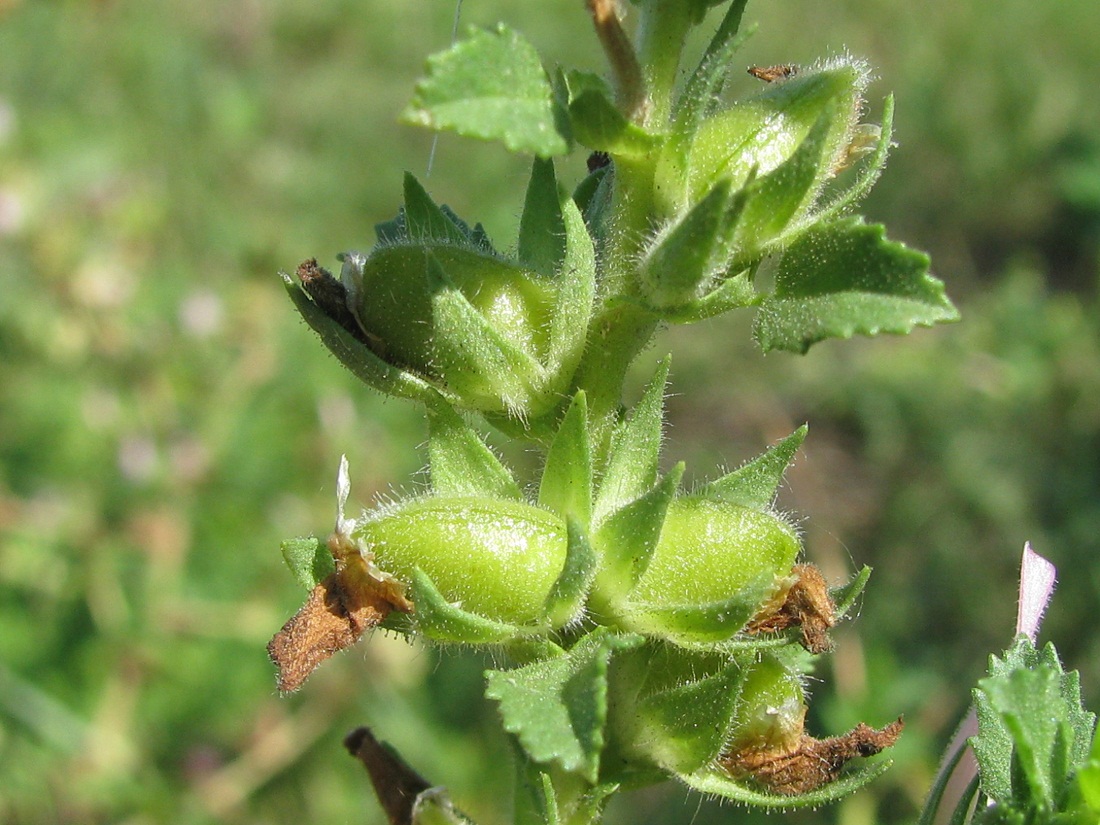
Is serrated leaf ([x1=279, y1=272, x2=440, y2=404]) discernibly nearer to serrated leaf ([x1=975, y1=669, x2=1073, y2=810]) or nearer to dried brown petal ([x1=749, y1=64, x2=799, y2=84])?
dried brown petal ([x1=749, y1=64, x2=799, y2=84])

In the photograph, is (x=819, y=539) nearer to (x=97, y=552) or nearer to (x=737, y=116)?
(x=97, y=552)

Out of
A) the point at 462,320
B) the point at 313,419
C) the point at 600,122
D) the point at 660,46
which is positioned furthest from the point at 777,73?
the point at 313,419

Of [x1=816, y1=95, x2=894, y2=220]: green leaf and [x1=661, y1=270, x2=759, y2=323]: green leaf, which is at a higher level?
[x1=816, y1=95, x2=894, y2=220]: green leaf

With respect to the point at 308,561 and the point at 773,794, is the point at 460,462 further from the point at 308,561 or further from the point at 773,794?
the point at 773,794

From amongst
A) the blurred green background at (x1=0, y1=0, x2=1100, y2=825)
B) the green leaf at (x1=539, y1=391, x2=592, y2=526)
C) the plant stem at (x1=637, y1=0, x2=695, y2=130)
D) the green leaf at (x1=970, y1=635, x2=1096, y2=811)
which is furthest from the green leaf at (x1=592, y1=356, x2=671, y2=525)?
the blurred green background at (x1=0, y1=0, x2=1100, y2=825)

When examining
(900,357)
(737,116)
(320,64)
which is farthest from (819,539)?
(320,64)

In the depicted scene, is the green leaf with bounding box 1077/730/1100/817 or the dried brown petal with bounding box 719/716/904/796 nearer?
the green leaf with bounding box 1077/730/1100/817
